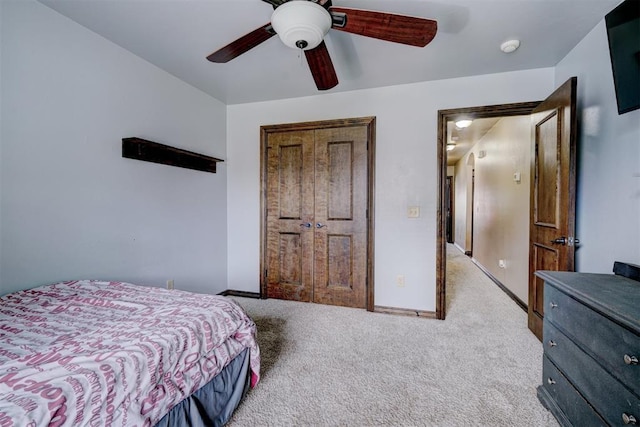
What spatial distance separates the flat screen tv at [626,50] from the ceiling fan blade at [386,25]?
898mm

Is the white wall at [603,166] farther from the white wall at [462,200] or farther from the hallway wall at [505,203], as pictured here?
the white wall at [462,200]

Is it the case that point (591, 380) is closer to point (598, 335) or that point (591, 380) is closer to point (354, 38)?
point (598, 335)

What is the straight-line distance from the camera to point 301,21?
1343mm

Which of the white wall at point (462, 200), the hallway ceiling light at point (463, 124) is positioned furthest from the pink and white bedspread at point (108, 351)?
the white wall at point (462, 200)

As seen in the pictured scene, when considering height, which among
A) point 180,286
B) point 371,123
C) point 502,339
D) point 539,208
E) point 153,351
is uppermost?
point 371,123

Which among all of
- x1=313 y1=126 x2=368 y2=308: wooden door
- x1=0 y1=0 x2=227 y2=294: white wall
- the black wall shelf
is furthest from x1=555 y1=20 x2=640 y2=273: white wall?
x1=0 y1=0 x2=227 y2=294: white wall

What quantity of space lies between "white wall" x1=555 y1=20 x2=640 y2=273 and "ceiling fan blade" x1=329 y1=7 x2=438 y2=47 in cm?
127

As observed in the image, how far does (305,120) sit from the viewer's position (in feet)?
10.5

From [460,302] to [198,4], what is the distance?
3.57 metres

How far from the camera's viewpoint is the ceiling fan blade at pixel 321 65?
1608 mm

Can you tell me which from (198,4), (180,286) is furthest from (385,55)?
(180,286)

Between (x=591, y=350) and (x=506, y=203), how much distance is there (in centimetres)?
295

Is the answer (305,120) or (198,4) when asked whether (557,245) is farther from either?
(198,4)

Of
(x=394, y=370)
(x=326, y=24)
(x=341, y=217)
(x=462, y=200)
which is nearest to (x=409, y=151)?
(x=341, y=217)
